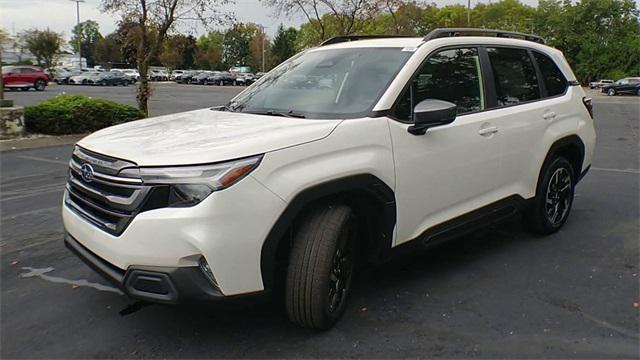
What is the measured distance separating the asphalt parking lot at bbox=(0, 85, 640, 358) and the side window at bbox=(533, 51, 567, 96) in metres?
1.40

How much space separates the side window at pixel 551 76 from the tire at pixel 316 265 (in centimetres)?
294

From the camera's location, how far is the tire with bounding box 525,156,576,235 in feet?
16.9

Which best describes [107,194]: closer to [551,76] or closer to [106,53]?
[551,76]

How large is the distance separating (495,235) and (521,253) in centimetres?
58

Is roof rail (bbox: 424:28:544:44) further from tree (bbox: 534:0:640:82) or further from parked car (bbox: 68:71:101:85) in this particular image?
tree (bbox: 534:0:640:82)

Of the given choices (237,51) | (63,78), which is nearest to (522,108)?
(63,78)

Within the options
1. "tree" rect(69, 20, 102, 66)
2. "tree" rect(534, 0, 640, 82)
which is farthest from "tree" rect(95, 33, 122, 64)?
"tree" rect(534, 0, 640, 82)

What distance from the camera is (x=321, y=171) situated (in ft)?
10.4

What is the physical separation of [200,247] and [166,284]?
0.27m

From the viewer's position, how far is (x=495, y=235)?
18.0ft

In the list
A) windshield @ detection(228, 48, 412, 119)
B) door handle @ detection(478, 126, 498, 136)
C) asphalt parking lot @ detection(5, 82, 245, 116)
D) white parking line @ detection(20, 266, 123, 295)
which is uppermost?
windshield @ detection(228, 48, 412, 119)

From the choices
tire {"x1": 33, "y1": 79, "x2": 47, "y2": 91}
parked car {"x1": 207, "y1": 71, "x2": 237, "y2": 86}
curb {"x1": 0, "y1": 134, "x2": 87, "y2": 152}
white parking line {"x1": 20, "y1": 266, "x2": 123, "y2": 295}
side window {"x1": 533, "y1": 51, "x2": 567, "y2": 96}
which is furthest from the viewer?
parked car {"x1": 207, "y1": 71, "x2": 237, "y2": 86}

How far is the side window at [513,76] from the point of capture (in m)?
4.65

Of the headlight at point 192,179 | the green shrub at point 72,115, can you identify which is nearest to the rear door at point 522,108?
the headlight at point 192,179
